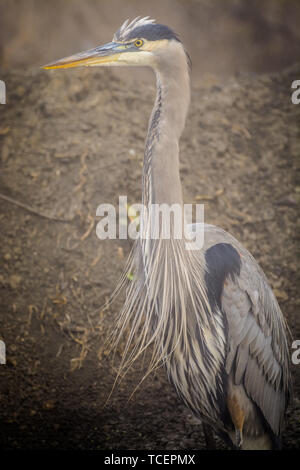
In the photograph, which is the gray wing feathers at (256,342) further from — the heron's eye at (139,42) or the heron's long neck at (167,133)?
the heron's eye at (139,42)

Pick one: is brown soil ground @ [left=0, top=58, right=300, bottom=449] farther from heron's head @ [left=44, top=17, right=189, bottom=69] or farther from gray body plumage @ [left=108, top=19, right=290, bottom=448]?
heron's head @ [left=44, top=17, right=189, bottom=69]

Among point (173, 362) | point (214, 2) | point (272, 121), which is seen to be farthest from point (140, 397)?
point (214, 2)

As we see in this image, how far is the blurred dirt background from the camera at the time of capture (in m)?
2.31

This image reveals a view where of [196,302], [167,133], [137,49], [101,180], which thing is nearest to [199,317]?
[196,302]

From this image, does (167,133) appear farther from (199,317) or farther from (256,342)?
(256,342)

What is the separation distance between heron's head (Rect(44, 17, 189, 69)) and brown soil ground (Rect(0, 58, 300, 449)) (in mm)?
1277

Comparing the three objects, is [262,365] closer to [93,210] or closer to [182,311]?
[182,311]

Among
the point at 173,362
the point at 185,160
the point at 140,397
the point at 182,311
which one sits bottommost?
the point at 140,397

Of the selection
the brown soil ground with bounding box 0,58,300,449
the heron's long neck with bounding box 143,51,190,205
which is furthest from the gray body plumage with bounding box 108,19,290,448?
the brown soil ground with bounding box 0,58,300,449

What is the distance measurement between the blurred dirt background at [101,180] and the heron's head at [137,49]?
128 centimetres

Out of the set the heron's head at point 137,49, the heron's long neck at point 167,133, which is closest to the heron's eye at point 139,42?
the heron's head at point 137,49

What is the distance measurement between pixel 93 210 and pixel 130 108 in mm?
961

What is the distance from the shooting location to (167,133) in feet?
5.40

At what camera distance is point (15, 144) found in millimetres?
3160
